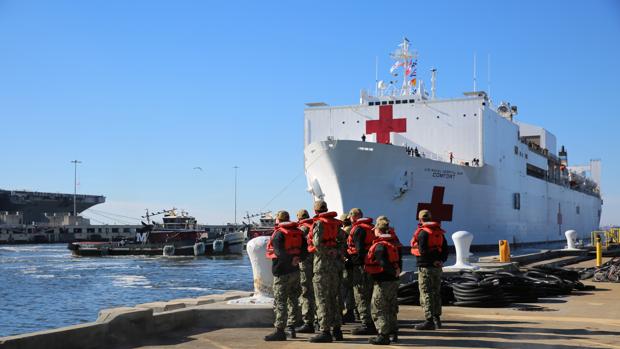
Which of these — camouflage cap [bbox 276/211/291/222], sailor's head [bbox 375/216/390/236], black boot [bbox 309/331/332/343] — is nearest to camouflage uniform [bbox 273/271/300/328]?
black boot [bbox 309/331/332/343]

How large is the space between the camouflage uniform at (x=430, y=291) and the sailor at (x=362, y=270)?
64cm

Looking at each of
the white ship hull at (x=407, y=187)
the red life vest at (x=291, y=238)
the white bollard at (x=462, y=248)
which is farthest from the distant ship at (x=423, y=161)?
the red life vest at (x=291, y=238)

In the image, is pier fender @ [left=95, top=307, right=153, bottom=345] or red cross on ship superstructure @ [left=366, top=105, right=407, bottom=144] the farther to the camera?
red cross on ship superstructure @ [left=366, top=105, right=407, bottom=144]

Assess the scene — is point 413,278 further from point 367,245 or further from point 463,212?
point 463,212

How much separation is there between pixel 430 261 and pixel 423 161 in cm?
1941

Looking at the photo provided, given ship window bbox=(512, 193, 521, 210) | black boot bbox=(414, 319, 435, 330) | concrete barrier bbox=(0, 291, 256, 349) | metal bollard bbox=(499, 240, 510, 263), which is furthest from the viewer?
ship window bbox=(512, 193, 521, 210)

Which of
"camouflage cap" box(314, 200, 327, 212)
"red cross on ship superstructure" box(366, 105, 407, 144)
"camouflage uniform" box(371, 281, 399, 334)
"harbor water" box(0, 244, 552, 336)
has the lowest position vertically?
"harbor water" box(0, 244, 552, 336)

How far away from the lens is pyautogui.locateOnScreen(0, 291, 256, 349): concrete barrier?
5.45 meters

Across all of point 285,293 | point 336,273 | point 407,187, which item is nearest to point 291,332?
point 285,293

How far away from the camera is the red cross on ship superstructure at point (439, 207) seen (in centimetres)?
2685

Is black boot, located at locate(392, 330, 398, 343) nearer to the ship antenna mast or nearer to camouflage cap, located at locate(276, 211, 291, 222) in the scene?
camouflage cap, located at locate(276, 211, 291, 222)

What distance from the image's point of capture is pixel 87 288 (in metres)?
21.8

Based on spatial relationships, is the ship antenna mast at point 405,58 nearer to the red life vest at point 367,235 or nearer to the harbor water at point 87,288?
the harbor water at point 87,288

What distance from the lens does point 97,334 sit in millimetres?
5922
